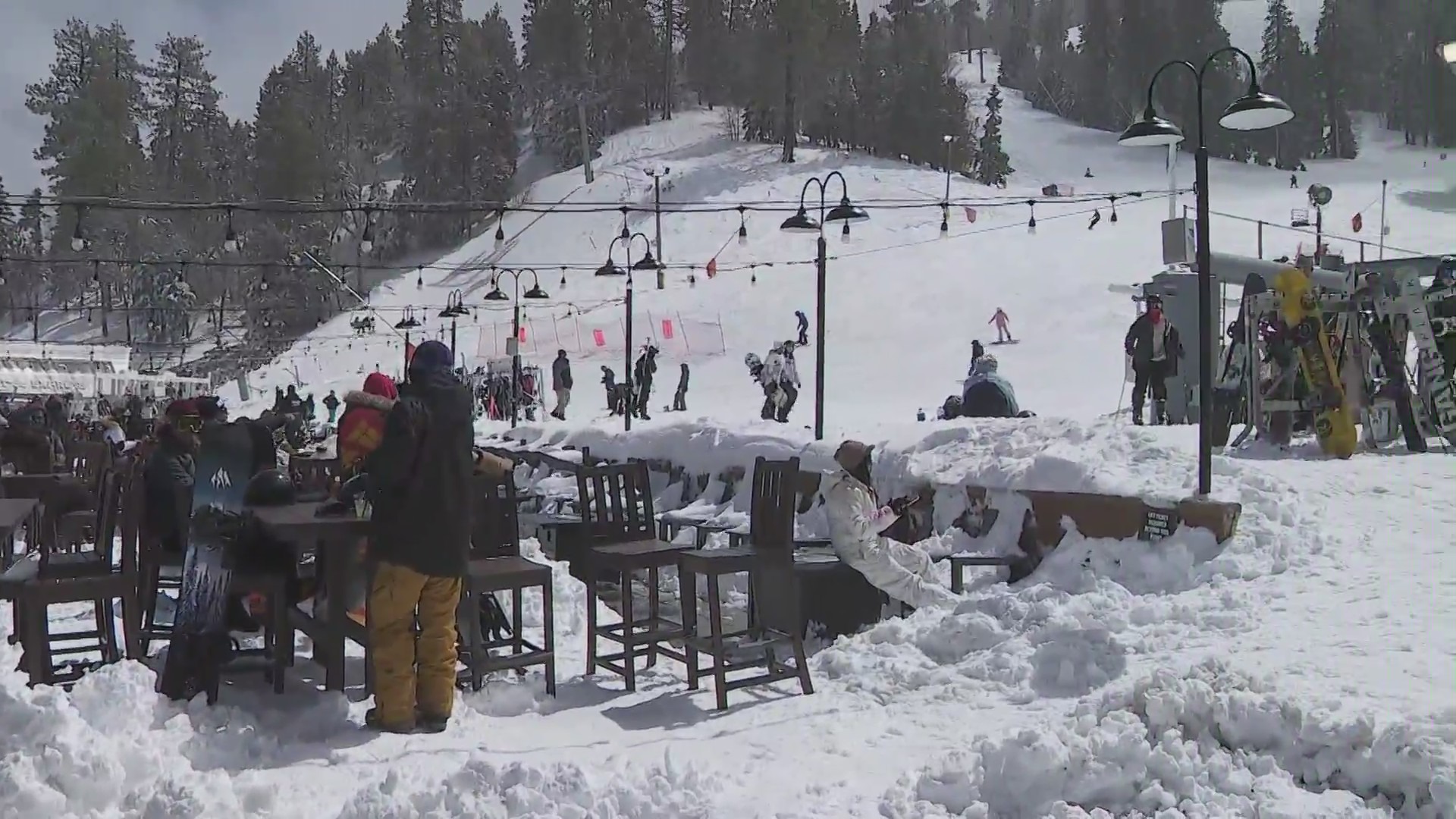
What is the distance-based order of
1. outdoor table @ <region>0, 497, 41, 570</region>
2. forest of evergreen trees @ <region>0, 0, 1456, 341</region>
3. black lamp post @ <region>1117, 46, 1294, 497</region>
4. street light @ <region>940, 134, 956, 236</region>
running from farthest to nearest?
forest of evergreen trees @ <region>0, 0, 1456, 341</region> → street light @ <region>940, 134, 956, 236</region> → black lamp post @ <region>1117, 46, 1294, 497</region> → outdoor table @ <region>0, 497, 41, 570</region>

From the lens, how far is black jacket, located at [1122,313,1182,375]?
37.7 ft

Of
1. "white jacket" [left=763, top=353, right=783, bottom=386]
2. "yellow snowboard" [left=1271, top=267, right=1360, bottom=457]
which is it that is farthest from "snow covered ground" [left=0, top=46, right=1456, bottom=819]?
"white jacket" [left=763, top=353, right=783, bottom=386]

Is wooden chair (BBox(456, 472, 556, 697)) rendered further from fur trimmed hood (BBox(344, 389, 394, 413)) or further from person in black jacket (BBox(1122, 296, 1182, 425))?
person in black jacket (BBox(1122, 296, 1182, 425))

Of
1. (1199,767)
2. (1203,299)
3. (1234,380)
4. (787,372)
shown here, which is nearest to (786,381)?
(787,372)

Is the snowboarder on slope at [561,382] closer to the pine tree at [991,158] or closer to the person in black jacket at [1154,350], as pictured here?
the person in black jacket at [1154,350]

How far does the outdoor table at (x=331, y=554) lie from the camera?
4426mm

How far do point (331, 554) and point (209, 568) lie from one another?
0.50m

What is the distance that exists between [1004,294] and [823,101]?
3345 centimetres

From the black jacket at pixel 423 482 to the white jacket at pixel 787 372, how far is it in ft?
37.4

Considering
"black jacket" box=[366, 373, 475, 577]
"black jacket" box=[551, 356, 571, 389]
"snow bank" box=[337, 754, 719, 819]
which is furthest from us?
"black jacket" box=[551, 356, 571, 389]

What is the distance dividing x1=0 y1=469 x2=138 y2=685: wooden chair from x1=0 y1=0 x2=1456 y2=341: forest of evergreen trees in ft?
171

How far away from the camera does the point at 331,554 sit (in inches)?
185

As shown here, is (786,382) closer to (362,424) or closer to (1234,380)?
(1234,380)

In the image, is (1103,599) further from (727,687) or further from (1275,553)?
(727,687)
